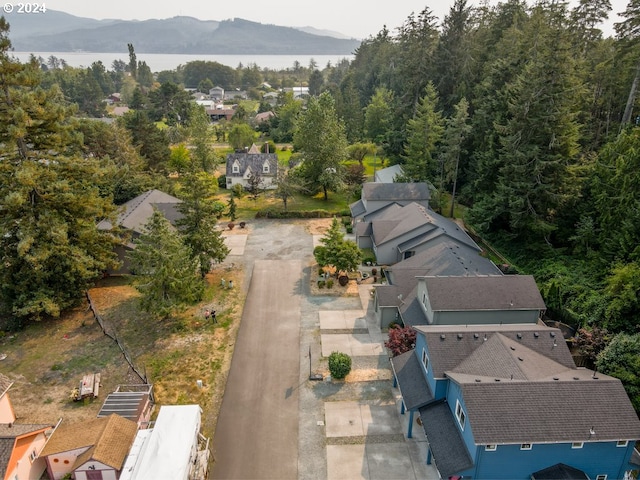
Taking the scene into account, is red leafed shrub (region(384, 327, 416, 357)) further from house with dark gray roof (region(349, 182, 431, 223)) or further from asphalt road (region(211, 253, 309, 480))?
house with dark gray roof (region(349, 182, 431, 223))

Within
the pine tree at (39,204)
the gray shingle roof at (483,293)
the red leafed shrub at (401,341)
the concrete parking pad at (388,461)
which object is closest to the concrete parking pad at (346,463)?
the concrete parking pad at (388,461)

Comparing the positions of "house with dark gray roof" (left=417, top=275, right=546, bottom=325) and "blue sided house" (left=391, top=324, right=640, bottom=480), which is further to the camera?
"house with dark gray roof" (left=417, top=275, right=546, bottom=325)

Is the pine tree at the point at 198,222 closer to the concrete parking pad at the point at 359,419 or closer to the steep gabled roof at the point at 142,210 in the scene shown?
the steep gabled roof at the point at 142,210

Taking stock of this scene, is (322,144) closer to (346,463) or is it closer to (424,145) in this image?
(424,145)

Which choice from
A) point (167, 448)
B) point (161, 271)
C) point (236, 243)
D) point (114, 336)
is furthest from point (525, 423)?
point (236, 243)

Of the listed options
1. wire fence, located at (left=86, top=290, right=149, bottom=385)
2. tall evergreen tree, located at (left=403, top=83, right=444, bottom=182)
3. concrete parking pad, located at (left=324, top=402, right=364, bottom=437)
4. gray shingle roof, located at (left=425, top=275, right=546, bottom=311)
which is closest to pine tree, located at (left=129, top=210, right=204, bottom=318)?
wire fence, located at (left=86, top=290, right=149, bottom=385)

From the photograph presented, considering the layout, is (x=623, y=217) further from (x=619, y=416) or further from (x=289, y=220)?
(x=289, y=220)

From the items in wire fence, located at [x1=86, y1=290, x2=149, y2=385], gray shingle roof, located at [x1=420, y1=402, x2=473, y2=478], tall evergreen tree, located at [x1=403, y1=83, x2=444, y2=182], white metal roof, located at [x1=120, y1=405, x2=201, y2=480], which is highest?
tall evergreen tree, located at [x1=403, y1=83, x2=444, y2=182]
